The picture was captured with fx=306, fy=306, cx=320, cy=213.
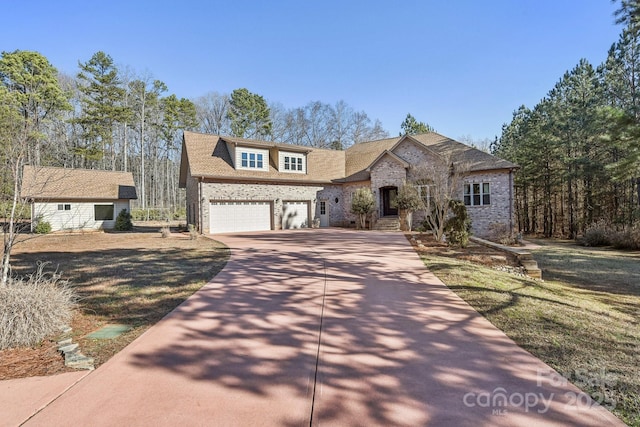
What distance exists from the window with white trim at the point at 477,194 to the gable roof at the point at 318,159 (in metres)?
1.01

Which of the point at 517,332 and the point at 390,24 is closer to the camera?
the point at 517,332

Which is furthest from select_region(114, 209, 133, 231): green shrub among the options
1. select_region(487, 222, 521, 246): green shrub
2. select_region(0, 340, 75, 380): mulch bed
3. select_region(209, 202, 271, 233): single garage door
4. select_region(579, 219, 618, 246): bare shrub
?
select_region(579, 219, 618, 246): bare shrub

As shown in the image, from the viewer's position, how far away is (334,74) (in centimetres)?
2177

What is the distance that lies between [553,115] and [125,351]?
29050 mm

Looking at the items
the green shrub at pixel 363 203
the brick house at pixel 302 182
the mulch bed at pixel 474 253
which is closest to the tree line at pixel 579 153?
the brick house at pixel 302 182

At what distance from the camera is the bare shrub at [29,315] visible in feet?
12.9

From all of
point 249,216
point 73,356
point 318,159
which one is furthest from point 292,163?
point 73,356

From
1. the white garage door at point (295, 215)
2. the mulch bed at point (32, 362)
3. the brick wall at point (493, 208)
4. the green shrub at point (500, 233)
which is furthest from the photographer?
the white garage door at point (295, 215)

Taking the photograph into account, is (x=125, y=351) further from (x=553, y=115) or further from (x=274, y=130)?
(x=274, y=130)

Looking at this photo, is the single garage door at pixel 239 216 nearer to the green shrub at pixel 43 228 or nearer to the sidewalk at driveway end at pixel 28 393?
the green shrub at pixel 43 228

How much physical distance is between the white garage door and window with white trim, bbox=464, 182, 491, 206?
10551mm

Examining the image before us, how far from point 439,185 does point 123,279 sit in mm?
12709

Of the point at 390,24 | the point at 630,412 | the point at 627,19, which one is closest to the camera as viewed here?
the point at 630,412

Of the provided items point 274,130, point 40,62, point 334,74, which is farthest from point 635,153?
point 40,62
